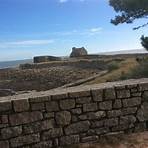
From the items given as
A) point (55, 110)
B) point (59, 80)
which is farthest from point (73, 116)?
point (59, 80)

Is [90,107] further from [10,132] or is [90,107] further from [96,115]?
[10,132]

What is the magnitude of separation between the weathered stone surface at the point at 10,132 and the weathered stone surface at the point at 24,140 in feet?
0.28

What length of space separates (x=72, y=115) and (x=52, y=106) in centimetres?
44

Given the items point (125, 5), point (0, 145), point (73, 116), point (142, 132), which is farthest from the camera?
point (125, 5)

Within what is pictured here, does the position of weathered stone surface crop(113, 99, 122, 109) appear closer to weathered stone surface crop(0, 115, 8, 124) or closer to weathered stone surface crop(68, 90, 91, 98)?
weathered stone surface crop(68, 90, 91, 98)

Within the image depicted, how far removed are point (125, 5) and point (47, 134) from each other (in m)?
15.2

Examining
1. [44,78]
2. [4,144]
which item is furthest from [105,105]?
[44,78]

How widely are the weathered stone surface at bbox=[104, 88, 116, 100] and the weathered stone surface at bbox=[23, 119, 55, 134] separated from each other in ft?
3.89

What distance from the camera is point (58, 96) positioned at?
6.80 meters

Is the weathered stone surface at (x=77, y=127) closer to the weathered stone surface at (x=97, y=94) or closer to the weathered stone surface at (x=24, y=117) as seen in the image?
the weathered stone surface at (x=97, y=94)

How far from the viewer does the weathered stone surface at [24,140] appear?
21.6 feet

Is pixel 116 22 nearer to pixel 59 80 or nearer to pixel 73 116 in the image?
pixel 59 80

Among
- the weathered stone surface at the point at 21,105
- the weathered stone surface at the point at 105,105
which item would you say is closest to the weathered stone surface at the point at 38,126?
the weathered stone surface at the point at 21,105

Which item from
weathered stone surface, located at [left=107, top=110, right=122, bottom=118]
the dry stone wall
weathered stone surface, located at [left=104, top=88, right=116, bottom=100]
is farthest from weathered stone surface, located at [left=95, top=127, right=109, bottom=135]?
weathered stone surface, located at [left=104, top=88, right=116, bottom=100]
